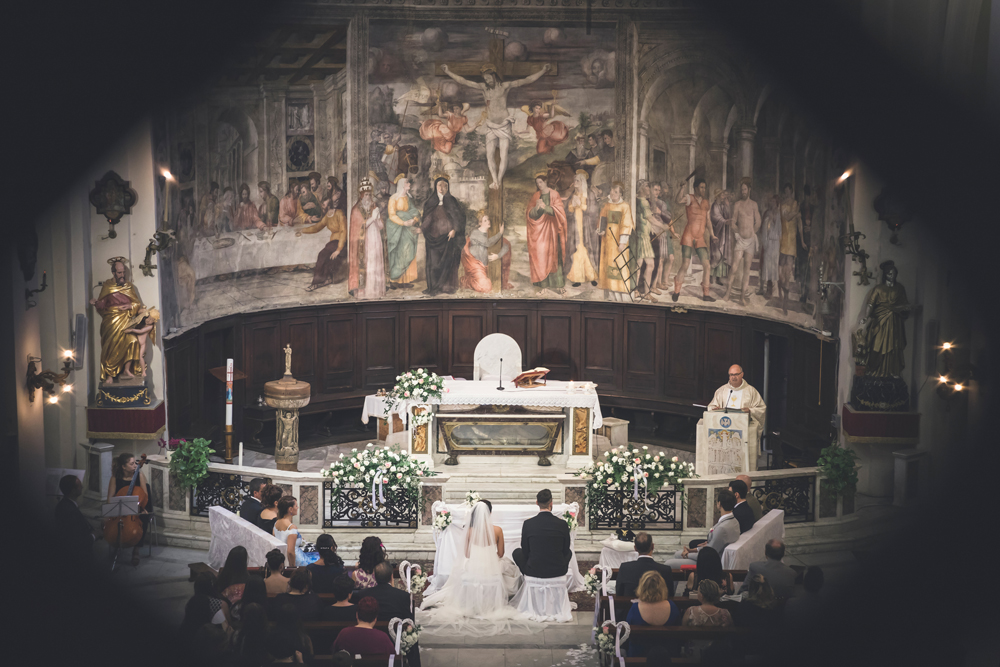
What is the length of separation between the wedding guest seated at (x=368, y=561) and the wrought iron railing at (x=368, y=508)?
3.50m

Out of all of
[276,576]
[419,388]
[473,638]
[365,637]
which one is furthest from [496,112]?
[365,637]

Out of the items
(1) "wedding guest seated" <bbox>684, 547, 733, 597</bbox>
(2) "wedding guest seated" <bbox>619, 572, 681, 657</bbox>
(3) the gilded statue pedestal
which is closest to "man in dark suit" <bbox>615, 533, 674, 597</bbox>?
(1) "wedding guest seated" <bbox>684, 547, 733, 597</bbox>

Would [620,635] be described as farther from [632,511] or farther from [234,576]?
[632,511]

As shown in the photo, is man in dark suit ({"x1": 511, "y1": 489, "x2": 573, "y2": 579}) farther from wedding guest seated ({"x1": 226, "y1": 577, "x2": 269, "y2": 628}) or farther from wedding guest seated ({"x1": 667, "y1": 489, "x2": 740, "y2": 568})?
wedding guest seated ({"x1": 226, "y1": 577, "x2": 269, "y2": 628})

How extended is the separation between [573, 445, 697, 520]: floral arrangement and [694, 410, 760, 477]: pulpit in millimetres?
1930

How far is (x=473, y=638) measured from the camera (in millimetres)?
11070

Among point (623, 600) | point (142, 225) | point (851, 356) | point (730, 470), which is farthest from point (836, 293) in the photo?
point (142, 225)

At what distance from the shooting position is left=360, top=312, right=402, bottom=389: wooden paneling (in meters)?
19.4

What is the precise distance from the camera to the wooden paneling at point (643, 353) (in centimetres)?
1934

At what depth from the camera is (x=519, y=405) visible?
1605cm

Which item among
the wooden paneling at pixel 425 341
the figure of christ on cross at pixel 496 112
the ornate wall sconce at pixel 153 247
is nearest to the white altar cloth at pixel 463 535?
the ornate wall sconce at pixel 153 247

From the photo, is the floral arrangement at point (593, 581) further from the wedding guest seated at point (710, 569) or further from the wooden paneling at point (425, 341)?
the wooden paneling at point (425, 341)

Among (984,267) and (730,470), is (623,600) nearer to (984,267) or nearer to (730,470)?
(730,470)

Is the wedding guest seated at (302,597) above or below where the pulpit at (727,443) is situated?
below
